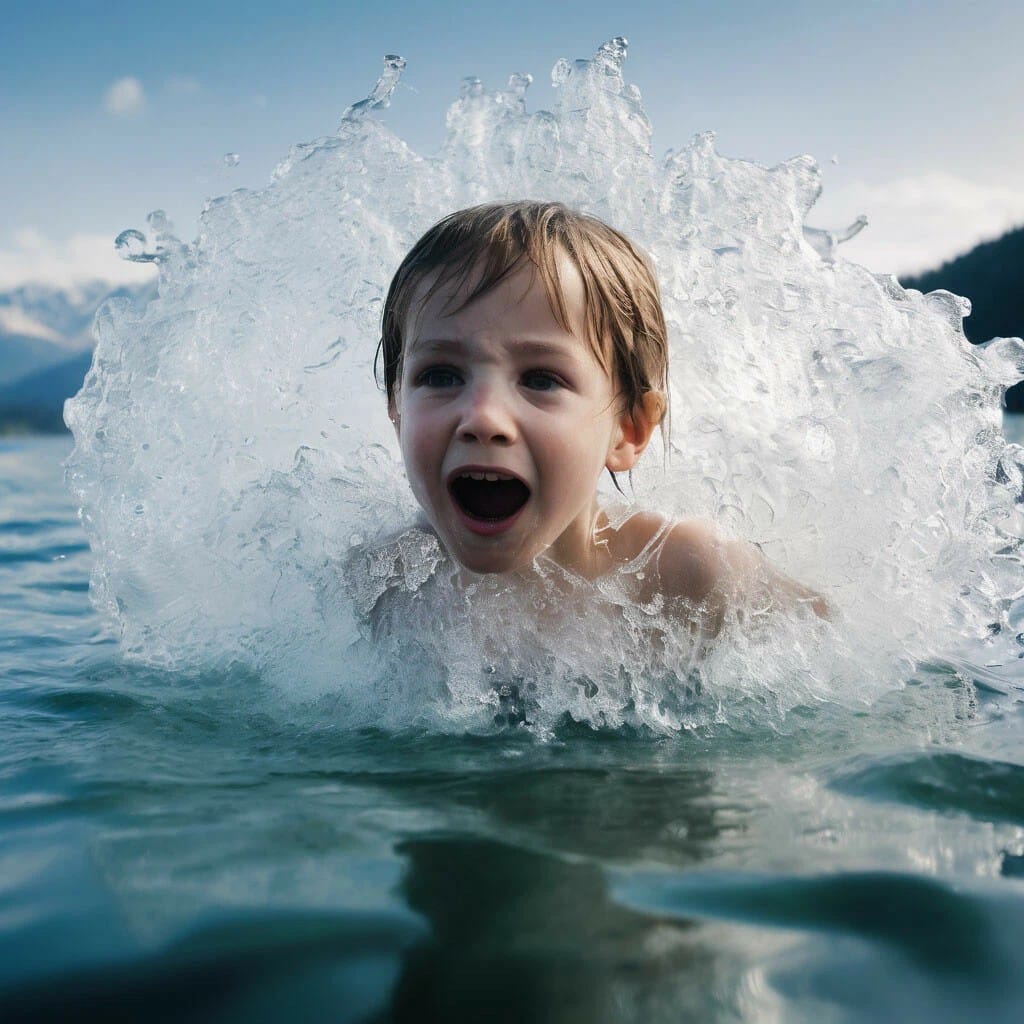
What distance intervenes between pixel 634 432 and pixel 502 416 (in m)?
0.67

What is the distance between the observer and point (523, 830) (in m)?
1.78

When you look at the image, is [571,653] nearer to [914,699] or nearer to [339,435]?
[914,699]

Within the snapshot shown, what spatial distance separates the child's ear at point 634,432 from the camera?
292 cm

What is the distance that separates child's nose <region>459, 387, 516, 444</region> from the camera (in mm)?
2365

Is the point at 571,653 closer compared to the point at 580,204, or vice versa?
the point at 571,653

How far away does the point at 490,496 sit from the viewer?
2.57 m

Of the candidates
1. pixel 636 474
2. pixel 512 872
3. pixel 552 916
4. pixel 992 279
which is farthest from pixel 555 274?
pixel 992 279

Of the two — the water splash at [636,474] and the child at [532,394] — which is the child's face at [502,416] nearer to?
the child at [532,394]

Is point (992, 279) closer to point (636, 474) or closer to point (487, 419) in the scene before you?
point (636, 474)

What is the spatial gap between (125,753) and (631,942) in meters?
1.33

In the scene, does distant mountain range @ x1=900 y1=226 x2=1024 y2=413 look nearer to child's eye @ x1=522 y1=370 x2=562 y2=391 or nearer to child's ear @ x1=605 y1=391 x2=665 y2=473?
child's ear @ x1=605 y1=391 x2=665 y2=473

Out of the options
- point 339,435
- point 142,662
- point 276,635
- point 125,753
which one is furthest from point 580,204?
point 125,753

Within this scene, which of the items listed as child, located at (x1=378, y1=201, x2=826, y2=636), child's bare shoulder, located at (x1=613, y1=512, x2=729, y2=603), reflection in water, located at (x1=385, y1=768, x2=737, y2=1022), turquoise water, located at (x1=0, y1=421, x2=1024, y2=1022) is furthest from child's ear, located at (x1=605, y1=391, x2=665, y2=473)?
reflection in water, located at (x1=385, y1=768, x2=737, y2=1022)

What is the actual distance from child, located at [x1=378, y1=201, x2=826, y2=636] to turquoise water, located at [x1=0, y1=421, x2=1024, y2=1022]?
50cm
